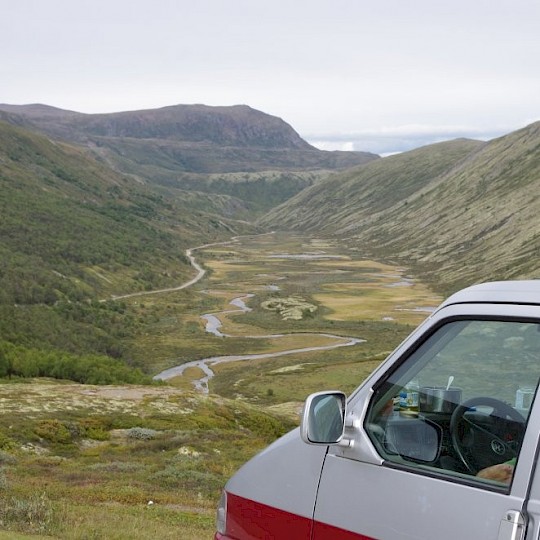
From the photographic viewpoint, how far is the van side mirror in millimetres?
4844

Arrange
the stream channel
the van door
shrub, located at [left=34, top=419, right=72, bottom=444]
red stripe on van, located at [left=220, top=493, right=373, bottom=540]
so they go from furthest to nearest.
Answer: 1. the stream channel
2. shrub, located at [left=34, top=419, right=72, bottom=444]
3. red stripe on van, located at [left=220, top=493, right=373, bottom=540]
4. the van door

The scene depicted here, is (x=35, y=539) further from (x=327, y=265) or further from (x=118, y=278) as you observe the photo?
(x=327, y=265)

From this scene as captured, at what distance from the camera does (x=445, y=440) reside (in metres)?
4.84

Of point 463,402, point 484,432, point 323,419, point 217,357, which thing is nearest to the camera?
point 484,432

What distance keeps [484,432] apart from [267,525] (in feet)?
5.96

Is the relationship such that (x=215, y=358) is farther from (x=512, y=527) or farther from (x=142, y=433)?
(x=512, y=527)

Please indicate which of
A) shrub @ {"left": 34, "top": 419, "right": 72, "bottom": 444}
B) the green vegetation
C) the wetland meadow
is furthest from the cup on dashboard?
shrub @ {"left": 34, "top": 419, "right": 72, "bottom": 444}

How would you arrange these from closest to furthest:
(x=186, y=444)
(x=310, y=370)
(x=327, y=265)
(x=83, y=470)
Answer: (x=83, y=470), (x=186, y=444), (x=310, y=370), (x=327, y=265)

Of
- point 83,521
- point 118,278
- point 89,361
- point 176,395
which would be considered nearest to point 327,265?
point 118,278

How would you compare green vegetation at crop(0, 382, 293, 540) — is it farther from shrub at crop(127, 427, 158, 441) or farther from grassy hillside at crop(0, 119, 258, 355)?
grassy hillside at crop(0, 119, 258, 355)

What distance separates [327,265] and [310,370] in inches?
4551

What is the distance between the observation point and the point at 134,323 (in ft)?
356

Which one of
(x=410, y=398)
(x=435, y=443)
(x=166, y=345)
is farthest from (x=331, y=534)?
(x=166, y=345)

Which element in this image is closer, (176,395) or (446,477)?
(446,477)
